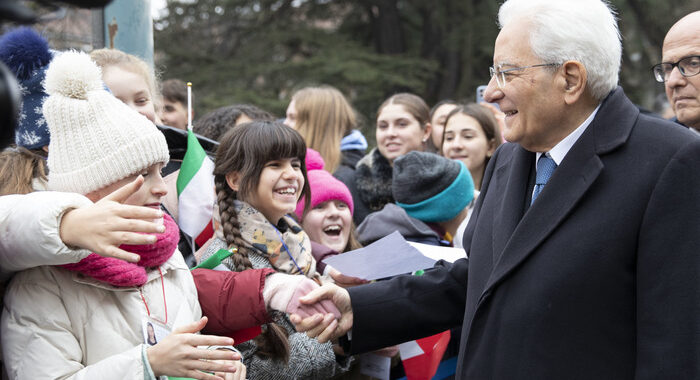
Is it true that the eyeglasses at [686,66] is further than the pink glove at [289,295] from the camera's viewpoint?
Yes

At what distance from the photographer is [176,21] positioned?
1406 centimetres

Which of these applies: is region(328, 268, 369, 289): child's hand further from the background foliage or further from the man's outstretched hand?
the background foliage

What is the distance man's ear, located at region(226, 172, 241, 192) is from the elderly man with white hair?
90cm

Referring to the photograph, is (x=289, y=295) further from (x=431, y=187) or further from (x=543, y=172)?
(x=431, y=187)

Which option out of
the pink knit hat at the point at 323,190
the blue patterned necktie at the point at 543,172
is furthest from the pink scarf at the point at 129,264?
the pink knit hat at the point at 323,190

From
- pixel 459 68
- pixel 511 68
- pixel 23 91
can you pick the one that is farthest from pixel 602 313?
pixel 459 68

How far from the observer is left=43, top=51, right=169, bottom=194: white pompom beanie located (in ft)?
7.25

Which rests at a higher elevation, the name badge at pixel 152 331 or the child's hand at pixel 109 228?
the child's hand at pixel 109 228

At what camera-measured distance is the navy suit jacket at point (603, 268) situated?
1.92 m

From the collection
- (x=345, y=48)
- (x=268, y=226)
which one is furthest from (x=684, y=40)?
(x=345, y=48)

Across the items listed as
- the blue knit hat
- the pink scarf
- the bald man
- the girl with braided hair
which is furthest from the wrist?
the bald man

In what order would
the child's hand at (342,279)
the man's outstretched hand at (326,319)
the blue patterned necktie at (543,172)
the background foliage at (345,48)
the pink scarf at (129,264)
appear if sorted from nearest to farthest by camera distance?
1. the pink scarf at (129,264)
2. the blue patterned necktie at (543,172)
3. the man's outstretched hand at (326,319)
4. the child's hand at (342,279)
5. the background foliage at (345,48)

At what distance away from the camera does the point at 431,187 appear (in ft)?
13.4

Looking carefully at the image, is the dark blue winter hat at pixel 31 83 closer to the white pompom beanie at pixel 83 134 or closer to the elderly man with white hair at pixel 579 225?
the white pompom beanie at pixel 83 134
